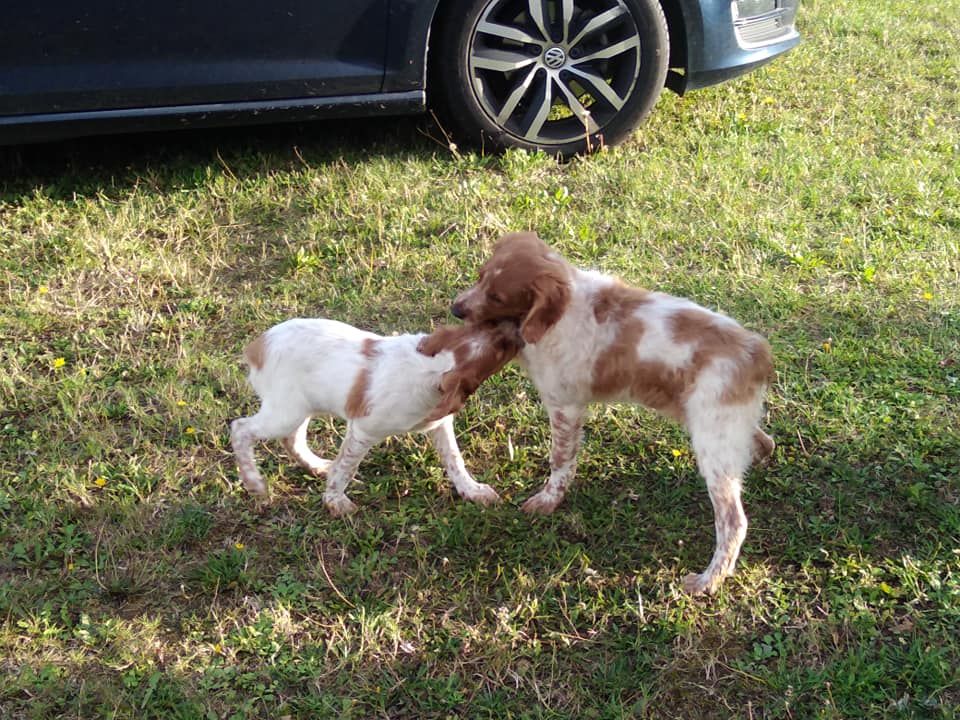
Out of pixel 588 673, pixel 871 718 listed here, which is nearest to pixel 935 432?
pixel 871 718

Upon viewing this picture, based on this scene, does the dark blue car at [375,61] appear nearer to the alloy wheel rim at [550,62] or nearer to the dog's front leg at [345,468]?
the alloy wheel rim at [550,62]

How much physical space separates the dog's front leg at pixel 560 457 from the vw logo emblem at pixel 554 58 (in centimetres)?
274

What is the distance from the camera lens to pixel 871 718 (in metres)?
2.78

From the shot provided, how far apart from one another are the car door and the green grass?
63 cm

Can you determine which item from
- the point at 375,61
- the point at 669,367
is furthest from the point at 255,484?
the point at 375,61

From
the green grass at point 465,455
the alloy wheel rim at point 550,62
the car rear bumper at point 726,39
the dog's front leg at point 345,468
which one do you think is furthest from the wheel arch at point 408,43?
the dog's front leg at point 345,468

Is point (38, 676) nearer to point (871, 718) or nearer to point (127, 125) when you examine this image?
point (871, 718)

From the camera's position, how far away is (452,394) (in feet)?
10.2

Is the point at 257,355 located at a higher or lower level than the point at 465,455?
higher

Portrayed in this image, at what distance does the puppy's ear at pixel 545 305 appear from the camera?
10.5 feet

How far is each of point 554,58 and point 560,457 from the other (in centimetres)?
287

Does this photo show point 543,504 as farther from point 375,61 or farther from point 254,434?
point 375,61

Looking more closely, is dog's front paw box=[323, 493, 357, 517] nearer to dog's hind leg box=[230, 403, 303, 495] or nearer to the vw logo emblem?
dog's hind leg box=[230, 403, 303, 495]

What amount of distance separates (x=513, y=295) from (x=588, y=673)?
1.28m
